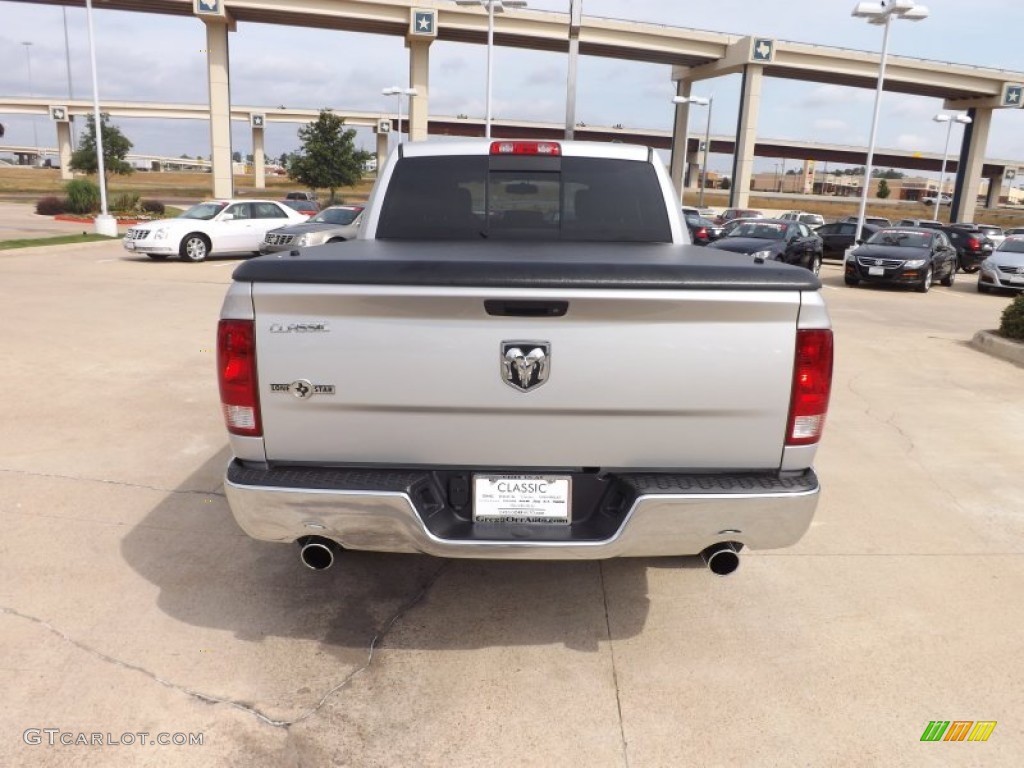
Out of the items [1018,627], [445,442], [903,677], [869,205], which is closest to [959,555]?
[1018,627]

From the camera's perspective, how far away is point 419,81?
44312 millimetres

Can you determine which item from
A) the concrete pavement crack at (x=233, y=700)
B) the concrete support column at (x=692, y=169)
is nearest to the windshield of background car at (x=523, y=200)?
the concrete pavement crack at (x=233, y=700)

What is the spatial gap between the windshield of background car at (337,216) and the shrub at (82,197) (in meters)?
18.6

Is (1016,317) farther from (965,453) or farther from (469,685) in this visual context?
(469,685)

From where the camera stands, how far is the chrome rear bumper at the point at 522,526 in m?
2.90

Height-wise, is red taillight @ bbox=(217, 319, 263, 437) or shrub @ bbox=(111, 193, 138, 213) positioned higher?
red taillight @ bbox=(217, 319, 263, 437)

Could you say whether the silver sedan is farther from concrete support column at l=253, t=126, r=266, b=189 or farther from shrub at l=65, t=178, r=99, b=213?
concrete support column at l=253, t=126, r=266, b=189

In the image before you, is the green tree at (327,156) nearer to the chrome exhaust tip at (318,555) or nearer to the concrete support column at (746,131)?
the concrete support column at (746,131)

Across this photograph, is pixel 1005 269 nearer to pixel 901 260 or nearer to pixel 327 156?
pixel 901 260

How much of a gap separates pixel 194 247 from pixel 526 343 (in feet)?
62.3

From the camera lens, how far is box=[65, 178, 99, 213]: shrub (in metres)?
34.9

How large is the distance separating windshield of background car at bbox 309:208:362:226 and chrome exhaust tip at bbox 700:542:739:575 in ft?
65.4

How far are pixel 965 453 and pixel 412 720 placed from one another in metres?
5.33

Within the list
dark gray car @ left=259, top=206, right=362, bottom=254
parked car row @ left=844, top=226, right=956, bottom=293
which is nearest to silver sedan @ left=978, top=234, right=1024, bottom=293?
parked car row @ left=844, top=226, right=956, bottom=293
